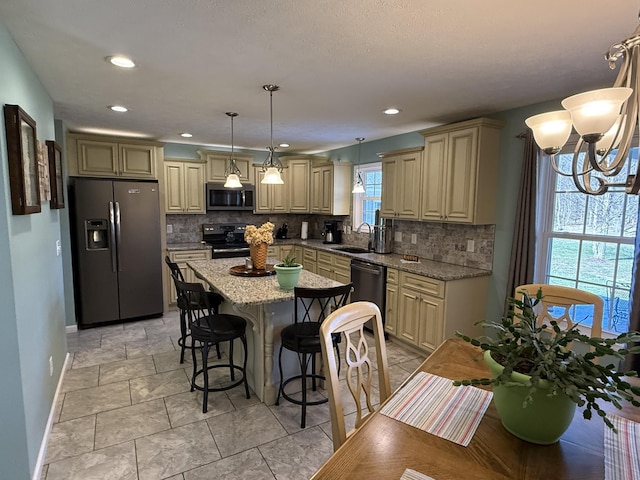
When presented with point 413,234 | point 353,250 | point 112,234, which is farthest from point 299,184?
point 112,234

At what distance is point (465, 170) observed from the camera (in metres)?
3.40

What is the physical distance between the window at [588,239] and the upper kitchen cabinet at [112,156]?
448cm

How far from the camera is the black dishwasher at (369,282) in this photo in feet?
12.9

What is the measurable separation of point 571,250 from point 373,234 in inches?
90.9

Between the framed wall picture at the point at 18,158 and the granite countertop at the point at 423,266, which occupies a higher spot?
the framed wall picture at the point at 18,158

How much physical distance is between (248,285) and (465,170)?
2317 millimetres

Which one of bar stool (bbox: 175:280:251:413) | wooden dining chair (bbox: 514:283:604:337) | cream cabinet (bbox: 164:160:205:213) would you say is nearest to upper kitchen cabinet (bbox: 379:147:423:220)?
wooden dining chair (bbox: 514:283:604:337)

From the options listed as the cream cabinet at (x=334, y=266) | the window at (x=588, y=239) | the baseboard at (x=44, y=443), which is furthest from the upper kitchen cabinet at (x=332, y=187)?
the baseboard at (x=44, y=443)

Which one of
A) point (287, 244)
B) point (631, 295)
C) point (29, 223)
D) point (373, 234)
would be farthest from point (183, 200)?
point (631, 295)

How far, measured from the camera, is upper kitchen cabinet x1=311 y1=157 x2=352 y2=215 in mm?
5457

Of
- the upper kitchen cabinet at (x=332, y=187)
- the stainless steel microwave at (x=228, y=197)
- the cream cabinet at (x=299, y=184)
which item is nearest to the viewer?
the stainless steel microwave at (x=228, y=197)

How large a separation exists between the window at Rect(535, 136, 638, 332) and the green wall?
3.77m

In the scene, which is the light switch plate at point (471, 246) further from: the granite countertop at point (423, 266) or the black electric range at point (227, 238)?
the black electric range at point (227, 238)

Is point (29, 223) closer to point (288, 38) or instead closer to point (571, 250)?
point (288, 38)
